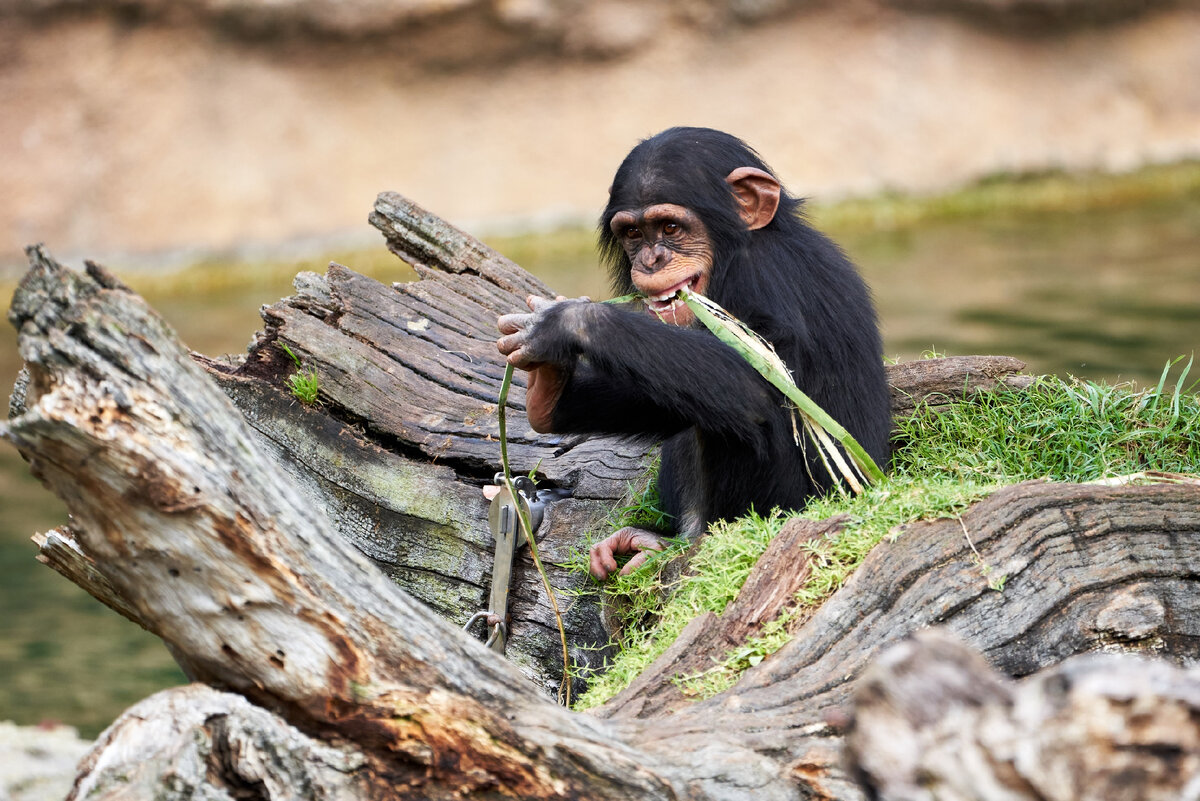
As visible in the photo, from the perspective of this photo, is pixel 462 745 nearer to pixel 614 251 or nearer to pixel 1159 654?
pixel 1159 654

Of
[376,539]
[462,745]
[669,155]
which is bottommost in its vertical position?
[462,745]

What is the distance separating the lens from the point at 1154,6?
15367 mm

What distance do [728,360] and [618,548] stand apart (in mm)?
813

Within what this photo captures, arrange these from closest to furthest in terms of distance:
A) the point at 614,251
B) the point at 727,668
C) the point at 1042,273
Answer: the point at 727,668
the point at 614,251
the point at 1042,273

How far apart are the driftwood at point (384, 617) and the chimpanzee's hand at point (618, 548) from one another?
0.88 meters

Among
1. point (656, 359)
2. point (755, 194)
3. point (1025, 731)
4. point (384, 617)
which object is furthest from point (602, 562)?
point (1025, 731)

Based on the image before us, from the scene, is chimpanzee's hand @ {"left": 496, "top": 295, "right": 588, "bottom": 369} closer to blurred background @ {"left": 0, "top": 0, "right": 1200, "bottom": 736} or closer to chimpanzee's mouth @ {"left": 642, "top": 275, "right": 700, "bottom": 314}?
chimpanzee's mouth @ {"left": 642, "top": 275, "right": 700, "bottom": 314}

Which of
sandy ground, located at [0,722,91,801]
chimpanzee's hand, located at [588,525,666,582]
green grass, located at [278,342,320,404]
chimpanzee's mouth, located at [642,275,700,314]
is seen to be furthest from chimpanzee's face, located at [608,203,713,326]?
sandy ground, located at [0,722,91,801]

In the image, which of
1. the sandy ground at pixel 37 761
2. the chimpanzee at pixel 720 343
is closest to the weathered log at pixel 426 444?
the chimpanzee at pixel 720 343

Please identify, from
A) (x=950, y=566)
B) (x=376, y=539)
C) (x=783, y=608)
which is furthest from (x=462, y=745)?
(x=376, y=539)

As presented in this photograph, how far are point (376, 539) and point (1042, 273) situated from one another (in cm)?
989

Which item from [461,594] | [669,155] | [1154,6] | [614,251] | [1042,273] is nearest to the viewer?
[669,155]

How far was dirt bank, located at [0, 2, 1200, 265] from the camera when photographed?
12.8m

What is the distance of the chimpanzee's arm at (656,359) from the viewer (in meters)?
3.39
